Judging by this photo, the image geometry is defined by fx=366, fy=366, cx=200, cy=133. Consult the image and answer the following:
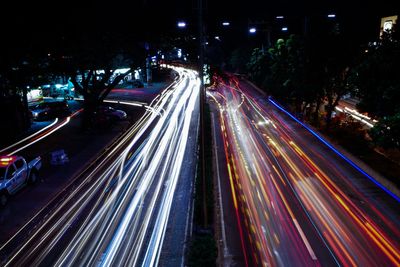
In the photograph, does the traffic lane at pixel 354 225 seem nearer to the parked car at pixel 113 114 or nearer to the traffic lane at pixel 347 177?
the traffic lane at pixel 347 177

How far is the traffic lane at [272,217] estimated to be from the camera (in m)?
11.8

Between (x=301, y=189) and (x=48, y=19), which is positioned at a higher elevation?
(x=48, y=19)

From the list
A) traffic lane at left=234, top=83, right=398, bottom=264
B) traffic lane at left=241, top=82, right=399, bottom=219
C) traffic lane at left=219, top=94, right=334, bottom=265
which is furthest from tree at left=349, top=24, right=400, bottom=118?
traffic lane at left=219, top=94, right=334, bottom=265

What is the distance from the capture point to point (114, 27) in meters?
25.0

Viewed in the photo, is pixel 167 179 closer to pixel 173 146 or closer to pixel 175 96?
pixel 173 146

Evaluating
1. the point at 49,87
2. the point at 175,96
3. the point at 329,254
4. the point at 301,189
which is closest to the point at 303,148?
the point at 301,189

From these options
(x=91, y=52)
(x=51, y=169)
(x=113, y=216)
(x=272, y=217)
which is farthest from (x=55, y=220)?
(x=91, y=52)

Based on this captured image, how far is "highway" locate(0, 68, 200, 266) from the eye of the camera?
38.7ft

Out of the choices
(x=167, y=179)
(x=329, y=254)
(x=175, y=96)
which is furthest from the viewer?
(x=175, y=96)

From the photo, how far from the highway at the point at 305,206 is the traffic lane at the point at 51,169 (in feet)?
26.9

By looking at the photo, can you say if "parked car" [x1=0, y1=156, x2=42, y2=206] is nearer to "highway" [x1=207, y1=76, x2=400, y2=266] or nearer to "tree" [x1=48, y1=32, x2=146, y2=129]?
"tree" [x1=48, y1=32, x2=146, y2=129]

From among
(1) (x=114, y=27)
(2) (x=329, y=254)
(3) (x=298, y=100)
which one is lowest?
(2) (x=329, y=254)

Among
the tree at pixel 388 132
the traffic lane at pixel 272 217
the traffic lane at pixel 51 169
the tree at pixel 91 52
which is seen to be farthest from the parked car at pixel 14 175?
the tree at pixel 388 132

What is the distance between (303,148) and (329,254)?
13.1 metres
